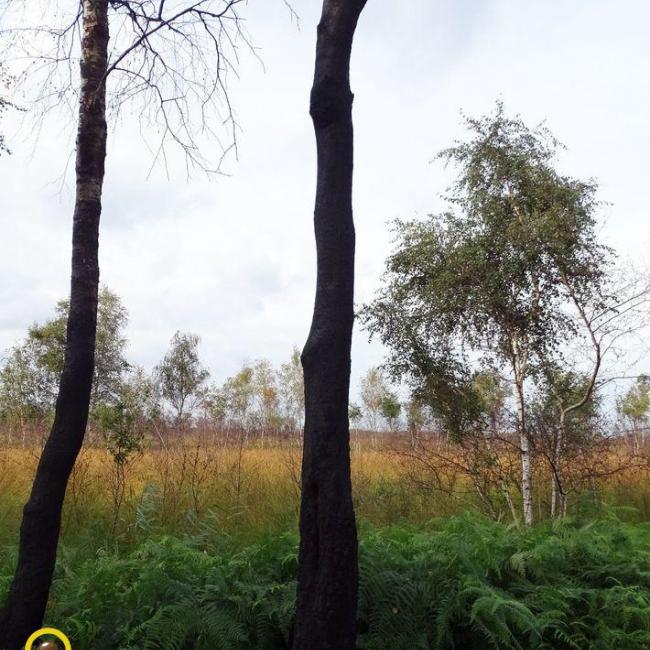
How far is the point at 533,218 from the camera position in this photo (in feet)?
33.2

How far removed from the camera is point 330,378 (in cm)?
312

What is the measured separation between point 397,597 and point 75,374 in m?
2.48

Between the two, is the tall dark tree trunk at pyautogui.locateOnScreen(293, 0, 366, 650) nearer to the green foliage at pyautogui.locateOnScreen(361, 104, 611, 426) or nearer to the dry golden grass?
the dry golden grass

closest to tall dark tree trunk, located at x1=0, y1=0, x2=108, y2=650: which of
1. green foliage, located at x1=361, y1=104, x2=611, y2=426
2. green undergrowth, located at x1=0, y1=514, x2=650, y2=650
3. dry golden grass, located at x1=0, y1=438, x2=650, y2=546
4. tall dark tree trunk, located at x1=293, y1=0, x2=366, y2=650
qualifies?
green undergrowth, located at x1=0, y1=514, x2=650, y2=650

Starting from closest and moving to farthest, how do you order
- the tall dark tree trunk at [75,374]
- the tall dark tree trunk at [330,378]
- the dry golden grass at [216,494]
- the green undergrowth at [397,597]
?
the tall dark tree trunk at [330,378]
the green undergrowth at [397,597]
the tall dark tree trunk at [75,374]
the dry golden grass at [216,494]

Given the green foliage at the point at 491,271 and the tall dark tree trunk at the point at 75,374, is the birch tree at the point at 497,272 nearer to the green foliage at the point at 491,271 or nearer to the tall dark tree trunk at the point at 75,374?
the green foliage at the point at 491,271

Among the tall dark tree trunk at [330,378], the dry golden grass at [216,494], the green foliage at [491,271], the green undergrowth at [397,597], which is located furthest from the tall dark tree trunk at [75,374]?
the green foliage at [491,271]

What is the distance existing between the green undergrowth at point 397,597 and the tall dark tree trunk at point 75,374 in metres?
0.33

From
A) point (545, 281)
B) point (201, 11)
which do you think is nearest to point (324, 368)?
point (201, 11)

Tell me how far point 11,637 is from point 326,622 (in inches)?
79.4

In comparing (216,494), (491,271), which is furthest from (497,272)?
(216,494)

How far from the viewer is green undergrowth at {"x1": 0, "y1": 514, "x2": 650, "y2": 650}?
Result: 11.8ft

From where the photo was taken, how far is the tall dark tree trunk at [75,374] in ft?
12.2

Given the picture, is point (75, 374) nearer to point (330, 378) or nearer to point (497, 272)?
point (330, 378)
